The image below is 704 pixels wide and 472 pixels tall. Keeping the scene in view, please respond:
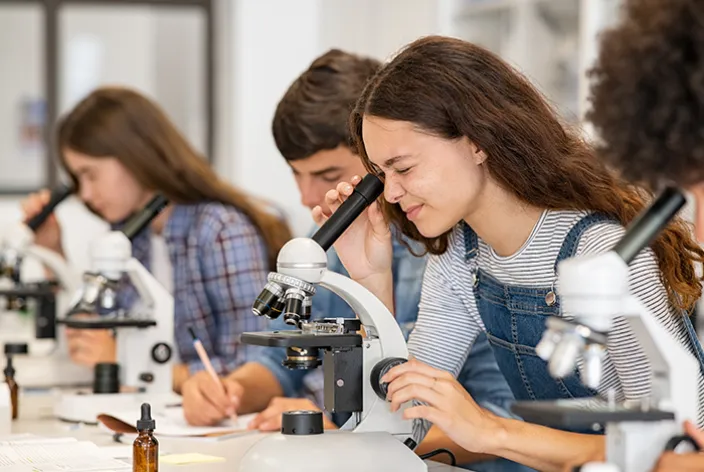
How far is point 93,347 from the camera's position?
3016 millimetres

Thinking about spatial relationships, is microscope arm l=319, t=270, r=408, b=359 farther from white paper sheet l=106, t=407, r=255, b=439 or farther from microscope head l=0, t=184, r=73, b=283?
microscope head l=0, t=184, r=73, b=283

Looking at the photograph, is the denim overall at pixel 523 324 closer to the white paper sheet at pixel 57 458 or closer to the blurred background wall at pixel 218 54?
the white paper sheet at pixel 57 458

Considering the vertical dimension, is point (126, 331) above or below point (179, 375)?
above

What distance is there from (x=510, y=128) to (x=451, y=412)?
1.69ft

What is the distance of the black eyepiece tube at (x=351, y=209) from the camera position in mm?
1938

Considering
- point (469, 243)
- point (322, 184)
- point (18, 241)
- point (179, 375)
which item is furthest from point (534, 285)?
point (18, 241)

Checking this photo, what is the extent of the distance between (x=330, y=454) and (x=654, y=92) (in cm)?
78

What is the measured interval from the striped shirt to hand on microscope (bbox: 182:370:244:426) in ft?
1.55

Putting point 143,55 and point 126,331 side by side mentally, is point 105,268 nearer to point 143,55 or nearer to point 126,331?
point 126,331

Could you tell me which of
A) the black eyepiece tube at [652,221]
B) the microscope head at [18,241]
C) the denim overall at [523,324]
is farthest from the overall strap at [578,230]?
the microscope head at [18,241]

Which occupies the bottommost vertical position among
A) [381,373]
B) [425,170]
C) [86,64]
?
[381,373]

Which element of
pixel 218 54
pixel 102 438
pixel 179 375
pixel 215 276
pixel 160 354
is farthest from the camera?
pixel 218 54

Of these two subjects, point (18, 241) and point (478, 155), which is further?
point (18, 241)

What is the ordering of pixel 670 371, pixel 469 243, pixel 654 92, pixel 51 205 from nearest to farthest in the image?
1. pixel 654 92
2. pixel 670 371
3. pixel 469 243
4. pixel 51 205
